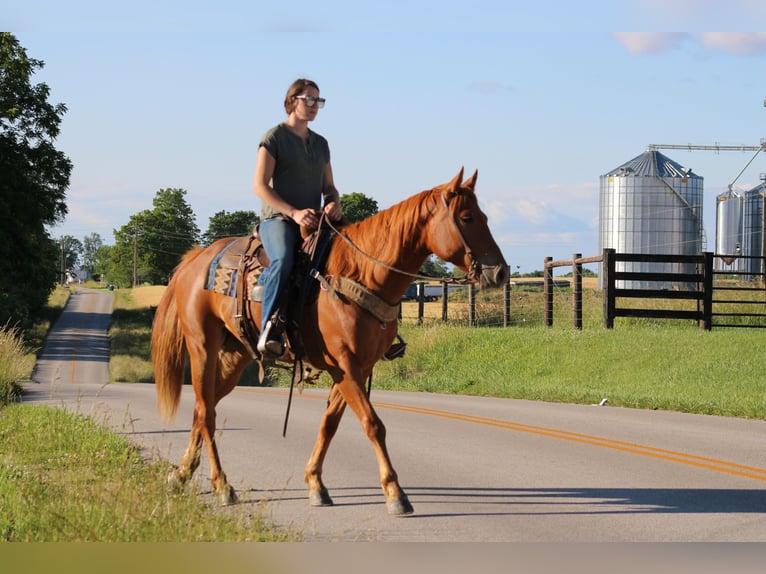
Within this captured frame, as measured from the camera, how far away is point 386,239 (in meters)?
7.77

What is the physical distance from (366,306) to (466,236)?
3.06ft

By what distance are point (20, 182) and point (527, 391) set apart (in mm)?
32941

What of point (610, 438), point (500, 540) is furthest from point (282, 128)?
point (610, 438)

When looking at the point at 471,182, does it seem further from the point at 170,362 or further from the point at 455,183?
the point at 170,362

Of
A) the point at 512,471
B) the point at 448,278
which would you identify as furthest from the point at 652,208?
the point at 448,278

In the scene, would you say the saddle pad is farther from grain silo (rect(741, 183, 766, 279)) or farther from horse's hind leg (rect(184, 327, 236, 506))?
grain silo (rect(741, 183, 766, 279))

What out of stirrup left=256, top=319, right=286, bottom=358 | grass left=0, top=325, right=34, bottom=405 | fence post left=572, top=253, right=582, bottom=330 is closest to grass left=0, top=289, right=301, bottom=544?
stirrup left=256, top=319, right=286, bottom=358

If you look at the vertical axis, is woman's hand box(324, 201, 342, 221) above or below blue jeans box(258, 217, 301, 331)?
above

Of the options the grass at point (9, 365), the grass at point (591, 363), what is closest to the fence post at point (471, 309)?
the grass at point (591, 363)

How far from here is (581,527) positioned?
7059 mm

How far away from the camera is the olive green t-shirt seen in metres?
8.12

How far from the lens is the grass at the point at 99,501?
239 inches

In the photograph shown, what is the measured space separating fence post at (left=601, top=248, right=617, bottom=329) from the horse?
17.0 m

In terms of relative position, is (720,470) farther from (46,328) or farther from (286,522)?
(46,328)
